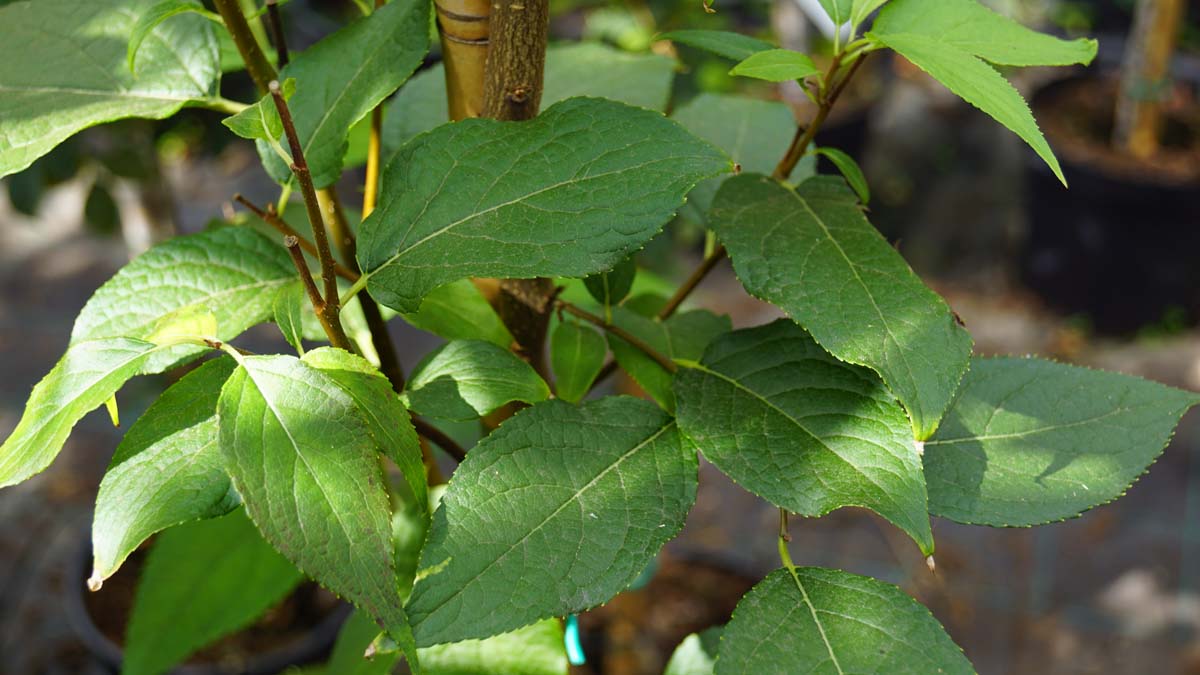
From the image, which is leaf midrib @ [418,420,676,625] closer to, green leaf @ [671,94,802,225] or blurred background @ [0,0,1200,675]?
green leaf @ [671,94,802,225]

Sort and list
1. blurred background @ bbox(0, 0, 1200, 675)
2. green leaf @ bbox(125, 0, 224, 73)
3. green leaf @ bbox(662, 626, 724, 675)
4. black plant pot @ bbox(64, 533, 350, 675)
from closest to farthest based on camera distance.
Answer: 1. green leaf @ bbox(125, 0, 224, 73)
2. green leaf @ bbox(662, 626, 724, 675)
3. black plant pot @ bbox(64, 533, 350, 675)
4. blurred background @ bbox(0, 0, 1200, 675)

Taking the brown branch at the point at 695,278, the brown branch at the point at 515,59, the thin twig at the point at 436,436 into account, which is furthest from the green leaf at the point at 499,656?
the brown branch at the point at 515,59

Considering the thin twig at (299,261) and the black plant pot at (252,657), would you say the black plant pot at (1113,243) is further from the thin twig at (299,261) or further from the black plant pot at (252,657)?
the thin twig at (299,261)

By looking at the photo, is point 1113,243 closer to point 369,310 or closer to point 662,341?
point 662,341

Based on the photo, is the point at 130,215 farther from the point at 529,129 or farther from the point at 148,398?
the point at 529,129

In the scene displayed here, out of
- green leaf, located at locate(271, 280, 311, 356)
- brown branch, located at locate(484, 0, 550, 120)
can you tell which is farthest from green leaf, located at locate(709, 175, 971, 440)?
green leaf, located at locate(271, 280, 311, 356)
